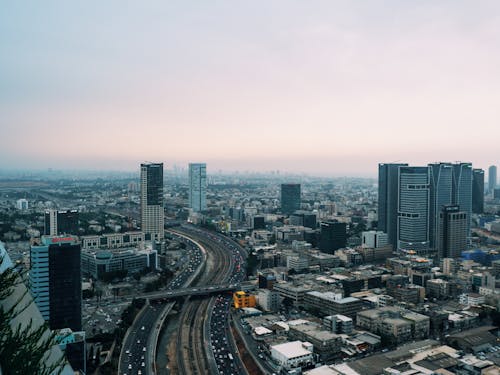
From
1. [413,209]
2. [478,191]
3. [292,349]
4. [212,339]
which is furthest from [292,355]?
[478,191]

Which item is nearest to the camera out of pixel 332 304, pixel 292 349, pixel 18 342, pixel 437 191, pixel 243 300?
pixel 18 342

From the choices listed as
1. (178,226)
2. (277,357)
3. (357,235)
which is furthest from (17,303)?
(178,226)

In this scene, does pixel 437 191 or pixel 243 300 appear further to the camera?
pixel 437 191

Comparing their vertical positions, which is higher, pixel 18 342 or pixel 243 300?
pixel 18 342

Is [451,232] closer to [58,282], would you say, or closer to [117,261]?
[117,261]

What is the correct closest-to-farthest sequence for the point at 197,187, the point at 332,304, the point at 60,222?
the point at 332,304
the point at 60,222
the point at 197,187

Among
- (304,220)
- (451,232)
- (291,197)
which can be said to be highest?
(291,197)

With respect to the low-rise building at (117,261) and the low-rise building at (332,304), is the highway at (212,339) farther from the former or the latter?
the low-rise building at (117,261)

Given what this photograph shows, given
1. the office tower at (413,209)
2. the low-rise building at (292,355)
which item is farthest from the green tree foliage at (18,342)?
the office tower at (413,209)
